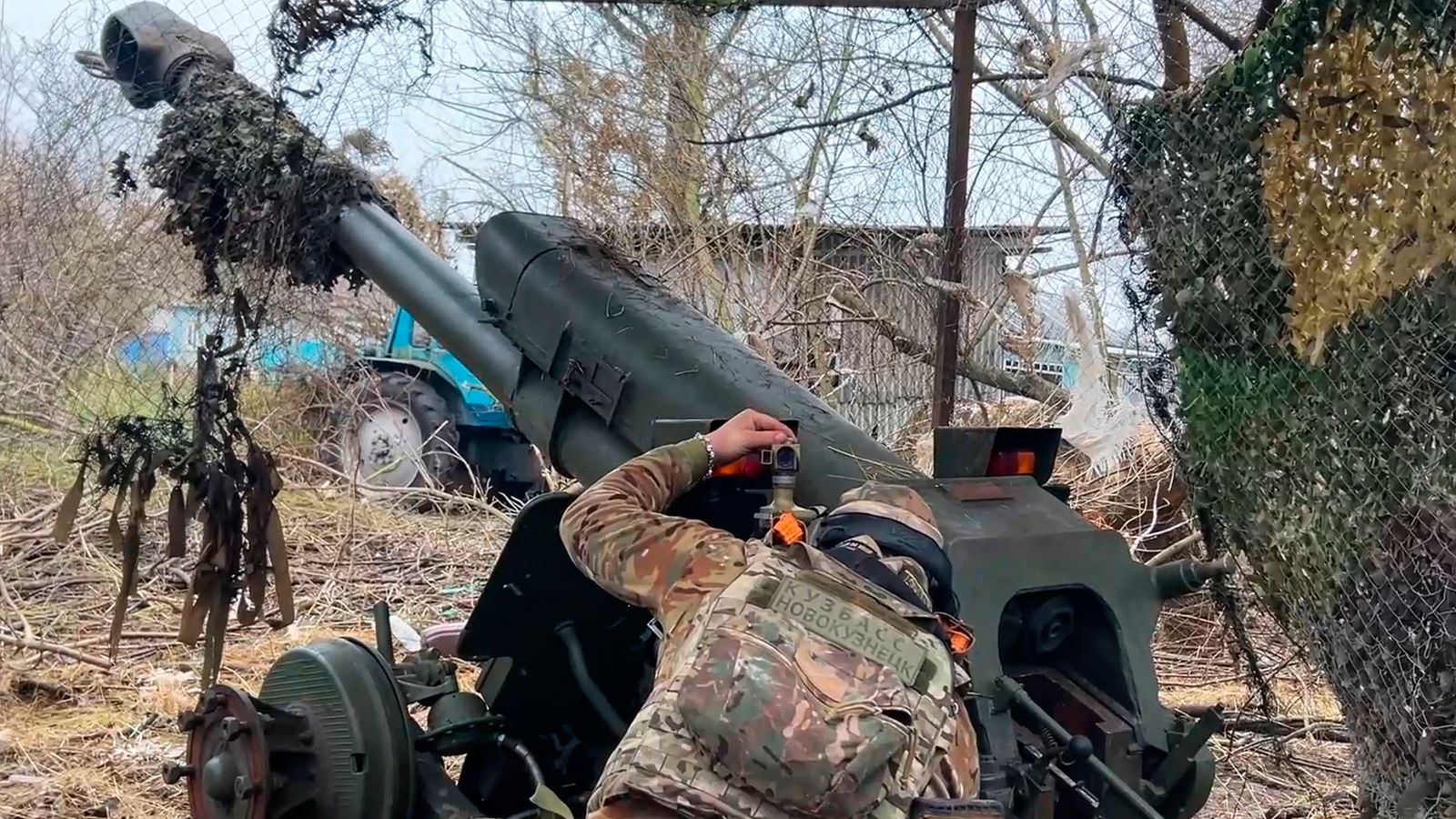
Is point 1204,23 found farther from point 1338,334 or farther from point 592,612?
point 592,612

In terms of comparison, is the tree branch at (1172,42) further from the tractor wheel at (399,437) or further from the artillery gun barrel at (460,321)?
the tractor wheel at (399,437)

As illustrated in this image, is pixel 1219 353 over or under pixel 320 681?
over

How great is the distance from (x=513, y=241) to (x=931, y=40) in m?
1.41

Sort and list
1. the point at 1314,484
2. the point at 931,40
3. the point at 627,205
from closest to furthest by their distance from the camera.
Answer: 1. the point at 1314,484
2. the point at 931,40
3. the point at 627,205

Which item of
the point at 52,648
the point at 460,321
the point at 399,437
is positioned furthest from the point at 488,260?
the point at 399,437

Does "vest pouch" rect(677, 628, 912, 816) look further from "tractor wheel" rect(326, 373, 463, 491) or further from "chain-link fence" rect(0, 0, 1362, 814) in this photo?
"tractor wheel" rect(326, 373, 463, 491)

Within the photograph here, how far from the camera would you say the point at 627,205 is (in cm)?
651

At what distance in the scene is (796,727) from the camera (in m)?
2.03

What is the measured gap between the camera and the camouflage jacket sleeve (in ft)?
7.78

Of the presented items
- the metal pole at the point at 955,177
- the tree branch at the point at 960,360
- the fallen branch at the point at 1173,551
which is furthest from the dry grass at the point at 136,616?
the fallen branch at the point at 1173,551

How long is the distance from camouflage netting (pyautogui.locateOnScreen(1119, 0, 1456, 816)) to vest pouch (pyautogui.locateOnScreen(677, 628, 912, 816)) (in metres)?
1.32

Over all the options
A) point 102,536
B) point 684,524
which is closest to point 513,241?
point 684,524

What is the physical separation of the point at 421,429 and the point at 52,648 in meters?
4.41

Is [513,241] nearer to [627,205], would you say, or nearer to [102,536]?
[627,205]
